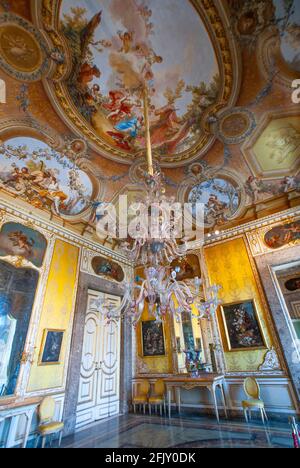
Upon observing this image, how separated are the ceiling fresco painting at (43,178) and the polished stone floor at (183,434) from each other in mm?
6236

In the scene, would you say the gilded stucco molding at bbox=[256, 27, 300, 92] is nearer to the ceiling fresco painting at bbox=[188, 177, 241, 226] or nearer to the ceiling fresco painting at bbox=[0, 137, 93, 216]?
the ceiling fresco painting at bbox=[188, 177, 241, 226]

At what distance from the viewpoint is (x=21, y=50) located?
4434 millimetres

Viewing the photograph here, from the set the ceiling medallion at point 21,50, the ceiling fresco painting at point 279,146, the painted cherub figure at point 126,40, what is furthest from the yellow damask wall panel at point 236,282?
the ceiling medallion at point 21,50

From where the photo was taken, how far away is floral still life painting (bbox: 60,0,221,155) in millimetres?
4316

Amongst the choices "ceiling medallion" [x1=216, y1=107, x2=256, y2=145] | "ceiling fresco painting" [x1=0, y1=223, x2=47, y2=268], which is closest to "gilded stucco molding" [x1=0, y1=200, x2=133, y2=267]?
"ceiling fresco painting" [x1=0, y1=223, x2=47, y2=268]

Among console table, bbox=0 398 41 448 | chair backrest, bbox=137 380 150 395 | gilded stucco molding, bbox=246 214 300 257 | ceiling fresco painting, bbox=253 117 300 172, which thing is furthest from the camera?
chair backrest, bbox=137 380 150 395

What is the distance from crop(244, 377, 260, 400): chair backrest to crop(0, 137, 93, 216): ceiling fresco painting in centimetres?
734

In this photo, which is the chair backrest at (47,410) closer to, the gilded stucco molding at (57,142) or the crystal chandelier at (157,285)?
the crystal chandelier at (157,285)

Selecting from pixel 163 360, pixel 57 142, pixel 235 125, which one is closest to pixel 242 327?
pixel 163 360

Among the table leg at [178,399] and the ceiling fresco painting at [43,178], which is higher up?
the ceiling fresco painting at [43,178]

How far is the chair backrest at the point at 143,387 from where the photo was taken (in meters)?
7.58

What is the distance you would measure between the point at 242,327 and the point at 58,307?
18.7 ft

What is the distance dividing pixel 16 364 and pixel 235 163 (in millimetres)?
8253

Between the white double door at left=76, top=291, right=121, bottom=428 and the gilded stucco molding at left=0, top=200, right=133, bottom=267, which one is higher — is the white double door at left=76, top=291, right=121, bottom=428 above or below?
below
